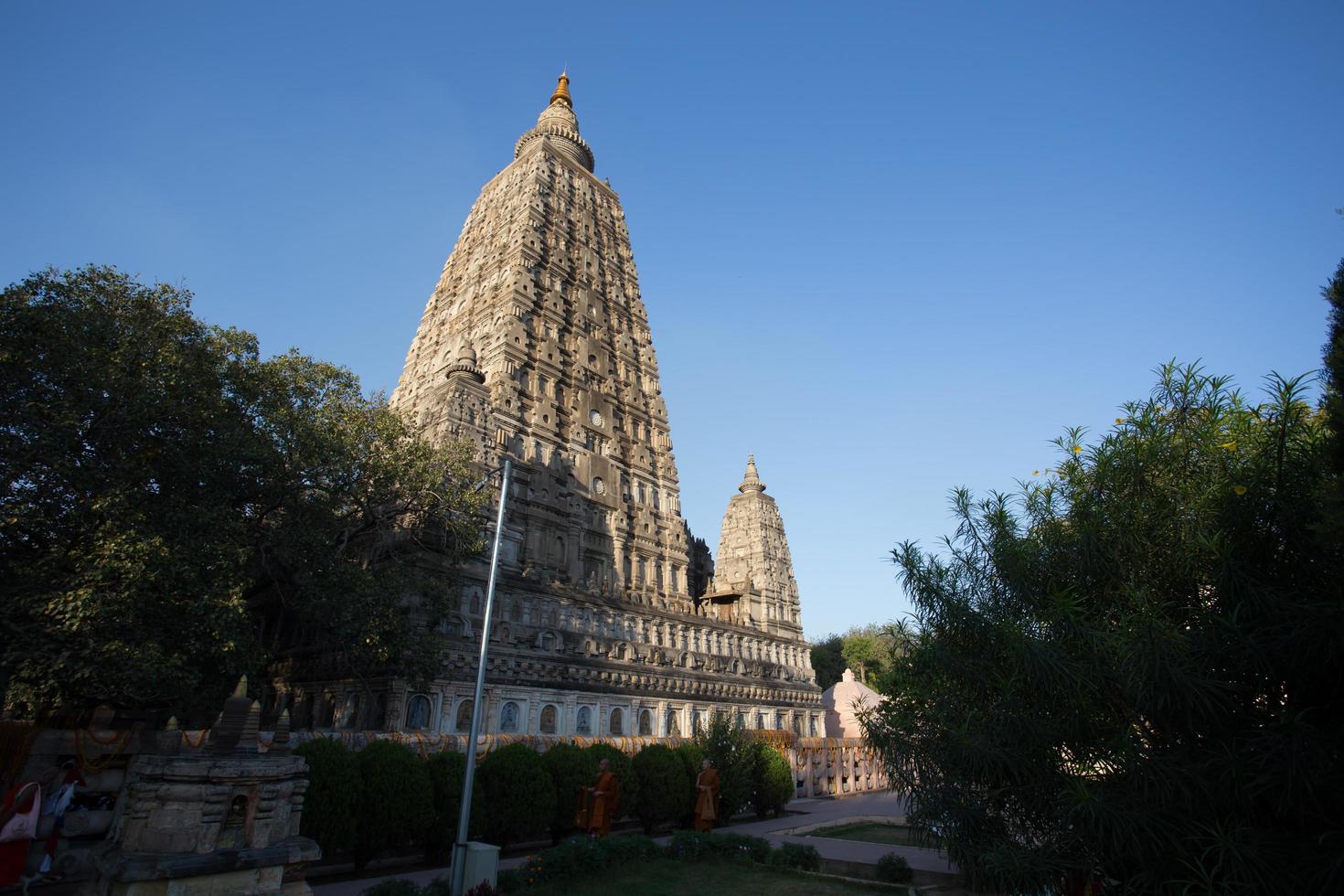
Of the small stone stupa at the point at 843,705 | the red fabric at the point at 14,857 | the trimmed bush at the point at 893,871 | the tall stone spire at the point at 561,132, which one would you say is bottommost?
the trimmed bush at the point at 893,871

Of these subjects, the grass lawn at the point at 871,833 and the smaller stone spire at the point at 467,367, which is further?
the smaller stone spire at the point at 467,367

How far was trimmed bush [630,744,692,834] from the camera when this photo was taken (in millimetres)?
16797

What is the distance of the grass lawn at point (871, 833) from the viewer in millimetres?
16109

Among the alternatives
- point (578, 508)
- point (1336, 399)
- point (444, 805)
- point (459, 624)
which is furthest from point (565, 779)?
point (578, 508)

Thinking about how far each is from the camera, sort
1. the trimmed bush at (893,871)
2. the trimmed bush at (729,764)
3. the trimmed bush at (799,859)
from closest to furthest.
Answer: the trimmed bush at (893,871) → the trimmed bush at (799,859) → the trimmed bush at (729,764)

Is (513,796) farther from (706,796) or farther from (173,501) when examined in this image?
(173,501)

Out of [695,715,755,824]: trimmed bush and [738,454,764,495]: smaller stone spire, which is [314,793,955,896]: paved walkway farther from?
[738,454,764,495]: smaller stone spire

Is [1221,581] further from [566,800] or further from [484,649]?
[566,800]

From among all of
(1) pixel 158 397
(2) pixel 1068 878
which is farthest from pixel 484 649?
(1) pixel 158 397

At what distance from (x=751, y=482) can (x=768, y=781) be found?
26.5 meters

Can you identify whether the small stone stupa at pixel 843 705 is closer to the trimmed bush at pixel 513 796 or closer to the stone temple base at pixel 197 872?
the trimmed bush at pixel 513 796

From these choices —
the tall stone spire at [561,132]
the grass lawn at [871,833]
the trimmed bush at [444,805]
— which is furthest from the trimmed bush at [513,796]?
the tall stone spire at [561,132]

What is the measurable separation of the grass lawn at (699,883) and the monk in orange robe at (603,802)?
5.86 ft

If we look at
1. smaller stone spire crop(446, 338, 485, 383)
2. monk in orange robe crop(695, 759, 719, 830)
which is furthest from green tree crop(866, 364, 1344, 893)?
smaller stone spire crop(446, 338, 485, 383)
